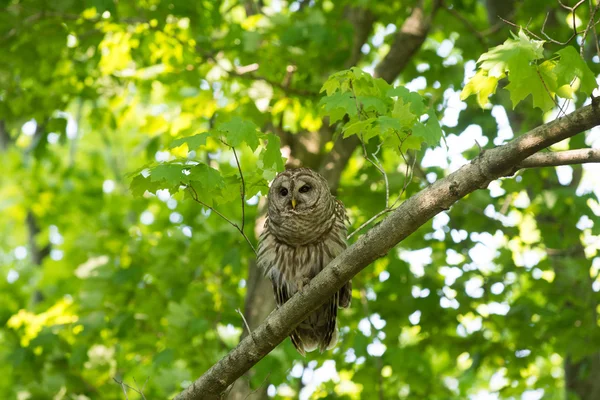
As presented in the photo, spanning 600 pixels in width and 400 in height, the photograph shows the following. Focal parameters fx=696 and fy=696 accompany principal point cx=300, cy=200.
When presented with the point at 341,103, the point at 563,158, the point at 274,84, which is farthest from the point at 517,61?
the point at 274,84

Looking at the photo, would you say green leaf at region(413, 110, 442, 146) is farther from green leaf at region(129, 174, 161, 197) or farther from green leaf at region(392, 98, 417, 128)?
green leaf at region(129, 174, 161, 197)

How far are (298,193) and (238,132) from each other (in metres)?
1.57

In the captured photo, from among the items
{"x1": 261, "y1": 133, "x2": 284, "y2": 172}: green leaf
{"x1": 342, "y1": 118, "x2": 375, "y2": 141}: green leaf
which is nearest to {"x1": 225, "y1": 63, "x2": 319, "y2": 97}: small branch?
{"x1": 261, "y1": 133, "x2": 284, "y2": 172}: green leaf

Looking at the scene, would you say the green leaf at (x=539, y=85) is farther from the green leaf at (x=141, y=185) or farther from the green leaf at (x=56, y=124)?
the green leaf at (x=56, y=124)

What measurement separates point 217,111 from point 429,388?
3.44 metres

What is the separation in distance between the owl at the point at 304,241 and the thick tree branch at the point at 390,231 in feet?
3.41

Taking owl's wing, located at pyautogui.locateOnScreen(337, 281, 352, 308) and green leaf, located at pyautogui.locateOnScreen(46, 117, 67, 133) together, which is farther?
green leaf, located at pyautogui.locateOnScreen(46, 117, 67, 133)

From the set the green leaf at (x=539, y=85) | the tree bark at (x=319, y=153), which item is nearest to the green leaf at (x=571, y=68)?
the green leaf at (x=539, y=85)

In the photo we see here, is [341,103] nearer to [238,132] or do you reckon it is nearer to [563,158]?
[238,132]

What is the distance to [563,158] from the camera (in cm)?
276

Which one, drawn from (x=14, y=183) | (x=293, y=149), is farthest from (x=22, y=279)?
(x=293, y=149)

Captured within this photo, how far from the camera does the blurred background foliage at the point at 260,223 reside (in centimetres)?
604

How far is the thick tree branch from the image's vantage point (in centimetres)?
271

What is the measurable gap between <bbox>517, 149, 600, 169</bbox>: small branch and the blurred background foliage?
2272 mm
